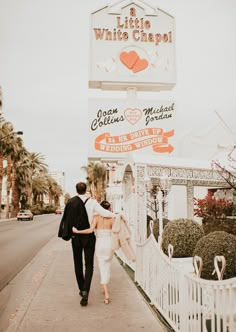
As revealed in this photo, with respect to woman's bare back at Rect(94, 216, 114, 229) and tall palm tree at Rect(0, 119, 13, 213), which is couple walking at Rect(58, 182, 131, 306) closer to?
woman's bare back at Rect(94, 216, 114, 229)

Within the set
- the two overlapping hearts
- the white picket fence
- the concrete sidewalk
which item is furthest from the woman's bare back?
the two overlapping hearts

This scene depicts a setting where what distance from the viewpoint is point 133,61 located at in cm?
2098

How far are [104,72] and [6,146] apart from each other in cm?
2685

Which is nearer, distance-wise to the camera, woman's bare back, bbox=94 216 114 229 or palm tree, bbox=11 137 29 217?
woman's bare back, bbox=94 216 114 229

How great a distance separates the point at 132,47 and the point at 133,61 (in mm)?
751

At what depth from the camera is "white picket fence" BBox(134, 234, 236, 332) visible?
11.3 ft

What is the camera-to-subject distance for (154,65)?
69.6 feet

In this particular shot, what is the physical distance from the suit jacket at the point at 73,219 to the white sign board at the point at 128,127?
13.1 m

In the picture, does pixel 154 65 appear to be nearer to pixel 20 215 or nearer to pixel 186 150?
pixel 186 150

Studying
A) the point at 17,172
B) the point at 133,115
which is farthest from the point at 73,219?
the point at 17,172

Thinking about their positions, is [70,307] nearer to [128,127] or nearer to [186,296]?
[186,296]

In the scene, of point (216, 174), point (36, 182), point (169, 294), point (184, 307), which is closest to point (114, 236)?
point (169, 294)

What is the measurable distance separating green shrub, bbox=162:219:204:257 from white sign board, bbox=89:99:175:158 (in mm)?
9385

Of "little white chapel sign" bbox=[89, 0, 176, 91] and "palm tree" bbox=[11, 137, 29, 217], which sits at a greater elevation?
"little white chapel sign" bbox=[89, 0, 176, 91]
